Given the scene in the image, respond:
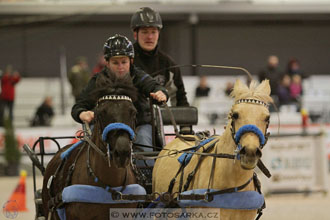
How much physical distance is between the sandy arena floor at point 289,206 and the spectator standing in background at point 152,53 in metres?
2.68

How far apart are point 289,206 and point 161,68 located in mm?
4794

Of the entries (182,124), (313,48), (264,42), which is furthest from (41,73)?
(182,124)

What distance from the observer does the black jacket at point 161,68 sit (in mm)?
6254

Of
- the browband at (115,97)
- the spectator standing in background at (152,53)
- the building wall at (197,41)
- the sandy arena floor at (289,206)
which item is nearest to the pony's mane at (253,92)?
the browband at (115,97)

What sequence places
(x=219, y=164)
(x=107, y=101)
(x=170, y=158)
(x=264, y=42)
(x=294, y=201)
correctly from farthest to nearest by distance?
(x=264, y=42) < (x=294, y=201) < (x=170, y=158) < (x=219, y=164) < (x=107, y=101)

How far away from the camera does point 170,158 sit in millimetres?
5418

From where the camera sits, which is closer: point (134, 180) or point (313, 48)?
point (134, 180)

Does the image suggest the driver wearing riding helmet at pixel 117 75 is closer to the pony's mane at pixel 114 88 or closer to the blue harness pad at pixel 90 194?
the pony's mane at pixel 114 88

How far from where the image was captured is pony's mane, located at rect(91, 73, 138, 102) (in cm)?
434

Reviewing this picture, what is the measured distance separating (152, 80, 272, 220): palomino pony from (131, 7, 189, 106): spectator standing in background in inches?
53.1

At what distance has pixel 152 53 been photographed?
6.27 meters

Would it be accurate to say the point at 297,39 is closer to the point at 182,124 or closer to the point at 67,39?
the point at 67,39

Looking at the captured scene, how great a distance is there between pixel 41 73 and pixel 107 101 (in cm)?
1875

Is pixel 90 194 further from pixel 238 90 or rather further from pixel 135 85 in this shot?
pixel 238 90
